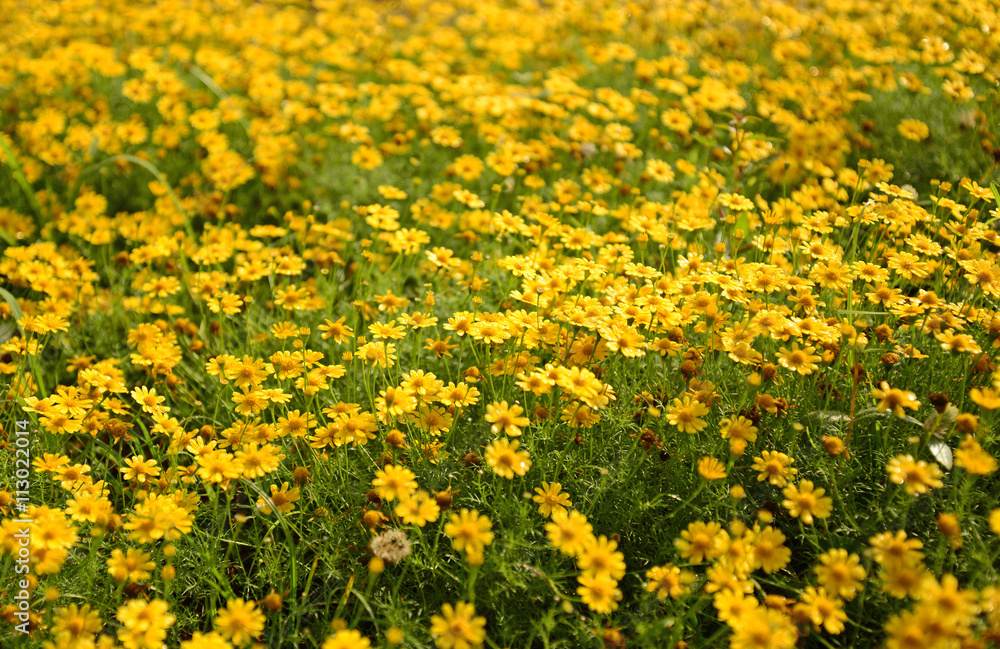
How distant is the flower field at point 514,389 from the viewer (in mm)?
1744

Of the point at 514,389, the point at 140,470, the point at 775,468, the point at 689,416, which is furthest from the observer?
the point at 514,389

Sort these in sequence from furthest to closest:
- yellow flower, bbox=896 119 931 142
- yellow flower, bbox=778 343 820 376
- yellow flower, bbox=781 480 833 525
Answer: yellow flower, bbox=896 119 931 142, yellow flower, bbox=778 343 820 376, yellow flower, bbox=781 480 833 525

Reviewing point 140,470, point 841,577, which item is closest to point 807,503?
point 841,577

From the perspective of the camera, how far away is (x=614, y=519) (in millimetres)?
2035

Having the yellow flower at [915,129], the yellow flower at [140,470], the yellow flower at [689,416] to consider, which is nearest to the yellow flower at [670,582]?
the yellow flower at [689,416]

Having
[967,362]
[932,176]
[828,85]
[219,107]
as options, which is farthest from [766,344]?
[219,107]

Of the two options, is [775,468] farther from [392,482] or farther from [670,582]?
[392,482]

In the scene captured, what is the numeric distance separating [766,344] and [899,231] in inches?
29.4

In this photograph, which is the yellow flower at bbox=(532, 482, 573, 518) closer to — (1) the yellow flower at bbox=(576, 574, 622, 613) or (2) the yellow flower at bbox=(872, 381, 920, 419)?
(1) the yellow flower at bbox=(576, 574, 622, 613)

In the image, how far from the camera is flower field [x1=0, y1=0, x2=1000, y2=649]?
68.7 inches

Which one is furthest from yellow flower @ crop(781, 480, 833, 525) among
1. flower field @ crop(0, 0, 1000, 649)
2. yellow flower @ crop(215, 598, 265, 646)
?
yellow flower @ crop(215, 598, 265, 646)

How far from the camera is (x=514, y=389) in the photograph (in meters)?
2.33

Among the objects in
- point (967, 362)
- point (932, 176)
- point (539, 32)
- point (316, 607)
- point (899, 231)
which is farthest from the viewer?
point (539, 32)

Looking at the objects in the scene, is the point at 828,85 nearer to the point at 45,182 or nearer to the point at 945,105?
the point at 945,105
